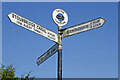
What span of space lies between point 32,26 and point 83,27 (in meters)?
1.31

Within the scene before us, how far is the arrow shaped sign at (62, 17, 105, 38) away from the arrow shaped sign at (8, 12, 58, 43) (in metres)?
0.31

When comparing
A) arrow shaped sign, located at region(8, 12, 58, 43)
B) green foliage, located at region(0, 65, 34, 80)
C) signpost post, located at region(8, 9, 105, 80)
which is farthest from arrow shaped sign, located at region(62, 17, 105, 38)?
green foliage, located at region(0, 65, 34, 80)

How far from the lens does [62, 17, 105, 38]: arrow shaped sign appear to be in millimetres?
5980

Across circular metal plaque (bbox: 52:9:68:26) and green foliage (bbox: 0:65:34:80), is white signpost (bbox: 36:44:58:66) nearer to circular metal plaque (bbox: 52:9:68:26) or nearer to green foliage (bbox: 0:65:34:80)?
circular metal plaque (bbox: 52:9:68:26)

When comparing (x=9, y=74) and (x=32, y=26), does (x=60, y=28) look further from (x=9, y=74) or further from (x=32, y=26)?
(x=9, y=74)

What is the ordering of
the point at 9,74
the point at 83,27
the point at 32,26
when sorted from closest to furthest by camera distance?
1. the point at 32,26
2. the point at 83,27
3. the point at 9,74

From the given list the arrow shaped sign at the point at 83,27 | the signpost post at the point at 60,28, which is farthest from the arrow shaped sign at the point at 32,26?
the arrow shaped sign at the point at 83,27

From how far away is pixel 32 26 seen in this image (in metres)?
5.79

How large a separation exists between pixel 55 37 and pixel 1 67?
11562 mm

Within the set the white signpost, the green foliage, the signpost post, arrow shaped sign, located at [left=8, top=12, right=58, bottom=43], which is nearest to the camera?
arrow shaped sign, located at [left=8, top=12, right=58, bottom=43]

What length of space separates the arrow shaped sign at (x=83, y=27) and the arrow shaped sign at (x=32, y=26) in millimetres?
314

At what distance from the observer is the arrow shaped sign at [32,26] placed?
5.49 m

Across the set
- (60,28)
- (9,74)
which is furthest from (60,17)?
(9,74)

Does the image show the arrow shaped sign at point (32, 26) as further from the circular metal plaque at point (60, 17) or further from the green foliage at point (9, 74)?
the green foliage at point (9, 74)
